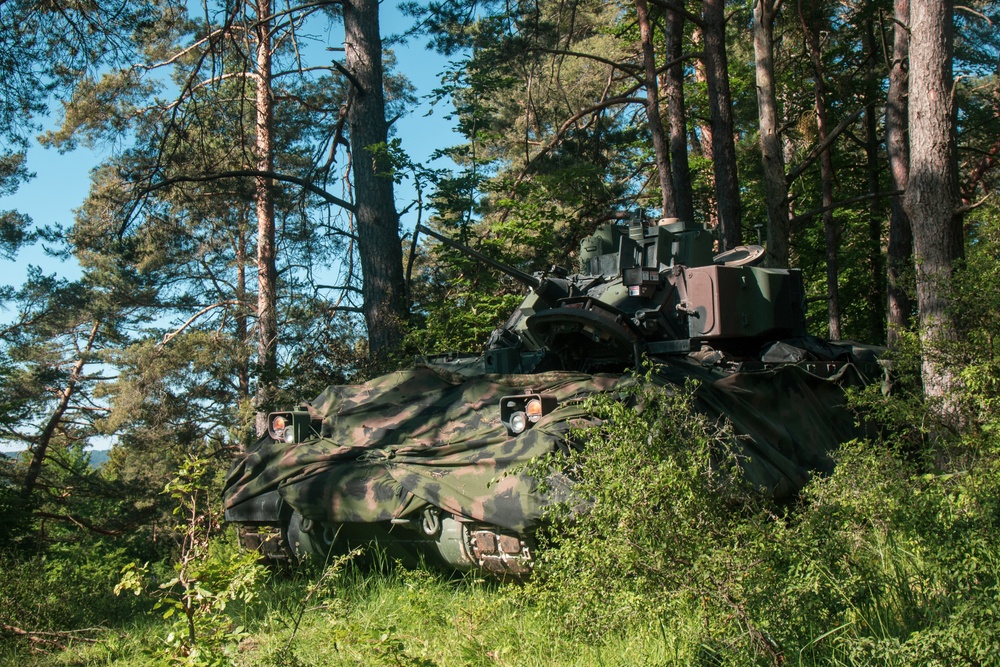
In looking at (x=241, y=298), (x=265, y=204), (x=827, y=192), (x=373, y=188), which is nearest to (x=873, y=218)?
(x=827, y=192)

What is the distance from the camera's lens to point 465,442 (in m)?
6.28

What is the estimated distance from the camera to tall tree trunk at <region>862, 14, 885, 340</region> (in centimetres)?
1964

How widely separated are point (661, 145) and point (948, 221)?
28.0 feet

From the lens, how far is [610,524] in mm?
4191

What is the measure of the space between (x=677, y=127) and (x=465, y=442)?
1115 cm

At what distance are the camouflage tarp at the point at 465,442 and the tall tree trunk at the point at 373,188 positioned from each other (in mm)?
5477

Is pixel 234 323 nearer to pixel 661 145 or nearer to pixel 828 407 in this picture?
pixel 661 145

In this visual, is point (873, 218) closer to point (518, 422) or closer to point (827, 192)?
point (827, 192)

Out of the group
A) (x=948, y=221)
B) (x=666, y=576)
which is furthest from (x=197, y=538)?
(x=948, y=221)

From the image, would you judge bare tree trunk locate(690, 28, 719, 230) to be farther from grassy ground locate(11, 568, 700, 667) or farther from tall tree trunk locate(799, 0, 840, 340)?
grassy ground locate(11, 568, 700, 667)

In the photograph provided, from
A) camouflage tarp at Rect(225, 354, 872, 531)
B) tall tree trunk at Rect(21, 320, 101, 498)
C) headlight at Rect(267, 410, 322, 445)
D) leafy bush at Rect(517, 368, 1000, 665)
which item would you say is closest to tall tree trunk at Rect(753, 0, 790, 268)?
camouflage tarp at Rect(225, 354, 872, 531)

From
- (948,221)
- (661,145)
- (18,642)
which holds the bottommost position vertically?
(18,642)

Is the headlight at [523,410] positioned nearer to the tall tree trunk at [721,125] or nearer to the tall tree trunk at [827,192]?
the tall tree trunk at [721,125]

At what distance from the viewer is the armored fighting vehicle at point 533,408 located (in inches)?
230
